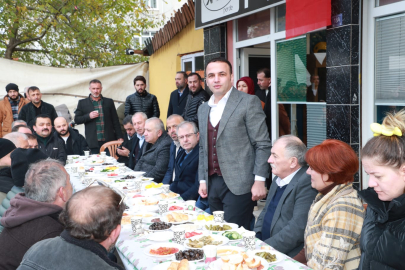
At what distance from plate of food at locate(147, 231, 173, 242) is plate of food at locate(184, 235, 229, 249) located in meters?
0.17

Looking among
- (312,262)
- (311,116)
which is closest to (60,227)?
(312,262)

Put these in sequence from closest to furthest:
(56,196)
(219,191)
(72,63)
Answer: (56,196)
(219,191)
(72,63)

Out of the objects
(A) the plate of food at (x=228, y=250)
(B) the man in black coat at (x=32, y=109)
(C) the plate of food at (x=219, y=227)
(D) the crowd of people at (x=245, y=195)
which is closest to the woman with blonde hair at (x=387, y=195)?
(D) the crowd of people at (x=245, y=195)

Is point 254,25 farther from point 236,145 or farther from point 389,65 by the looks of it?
point 236,145

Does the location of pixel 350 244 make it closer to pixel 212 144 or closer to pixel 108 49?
pixel 212 144

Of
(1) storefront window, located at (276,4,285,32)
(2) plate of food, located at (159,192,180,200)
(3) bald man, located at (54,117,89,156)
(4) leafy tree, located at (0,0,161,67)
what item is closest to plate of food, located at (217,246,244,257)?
(2) plate of food, located at (159,192,180,200)

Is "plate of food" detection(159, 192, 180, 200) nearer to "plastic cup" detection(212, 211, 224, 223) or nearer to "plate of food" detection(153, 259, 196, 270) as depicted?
"plastic cup" detection(212, 211, 224, 223)

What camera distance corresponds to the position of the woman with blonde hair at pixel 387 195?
6.30 feet

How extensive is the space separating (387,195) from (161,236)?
1.34m

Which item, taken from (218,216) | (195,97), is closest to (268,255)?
(218,216)

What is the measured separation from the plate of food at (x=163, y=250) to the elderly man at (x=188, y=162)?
77.1 inches

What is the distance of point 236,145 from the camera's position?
138 inches

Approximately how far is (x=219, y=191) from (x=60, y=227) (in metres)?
1.63

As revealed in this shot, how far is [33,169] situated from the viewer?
8.34 feet
